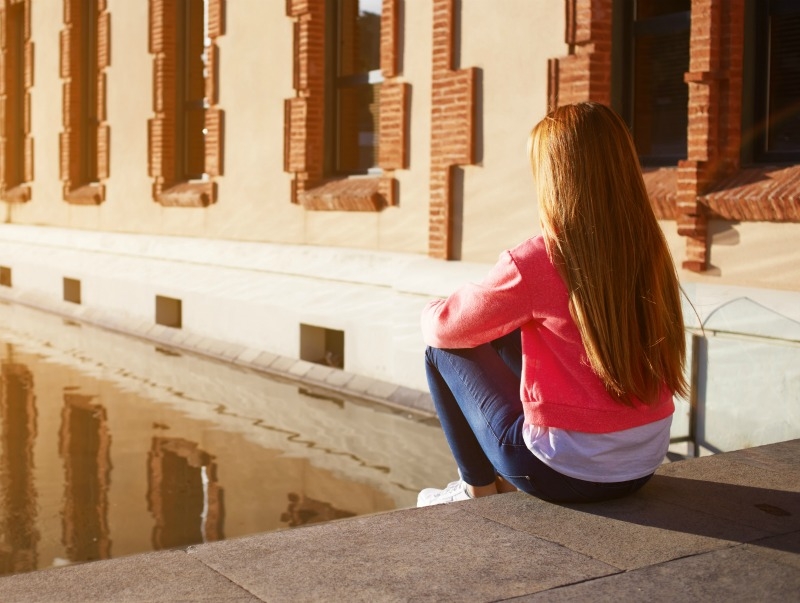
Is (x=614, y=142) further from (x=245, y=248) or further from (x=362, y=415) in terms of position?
(x=245, y=248)

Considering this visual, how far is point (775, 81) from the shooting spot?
7371 millimetres

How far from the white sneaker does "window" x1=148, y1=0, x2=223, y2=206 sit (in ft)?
33.3

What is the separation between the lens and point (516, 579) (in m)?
3.24

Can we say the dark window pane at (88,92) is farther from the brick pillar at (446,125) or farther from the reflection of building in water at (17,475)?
the brick pillar at (446,125)

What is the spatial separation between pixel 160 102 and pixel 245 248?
119 inches

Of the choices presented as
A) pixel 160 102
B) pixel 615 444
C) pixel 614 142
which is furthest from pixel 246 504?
pixel 160 102

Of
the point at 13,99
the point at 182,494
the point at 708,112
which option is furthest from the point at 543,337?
the point at 13,99

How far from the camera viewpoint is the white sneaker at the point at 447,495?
13.8ft

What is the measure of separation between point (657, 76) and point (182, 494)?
430cm

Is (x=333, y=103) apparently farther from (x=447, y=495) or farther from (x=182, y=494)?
(x=447, y=495)

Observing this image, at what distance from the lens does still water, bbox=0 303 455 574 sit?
611 cm

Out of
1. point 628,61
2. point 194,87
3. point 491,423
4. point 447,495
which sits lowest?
point 447,495

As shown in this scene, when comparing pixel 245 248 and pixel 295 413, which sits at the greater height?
pixel 245 248

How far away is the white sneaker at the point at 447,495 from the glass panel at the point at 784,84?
4015 millimetres
